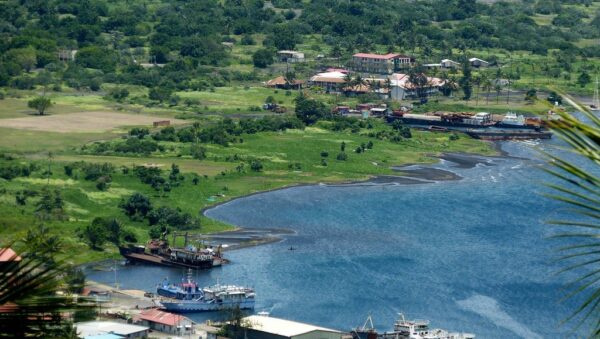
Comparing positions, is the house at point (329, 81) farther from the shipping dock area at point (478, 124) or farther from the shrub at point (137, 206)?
the shrub at point (137, 206)

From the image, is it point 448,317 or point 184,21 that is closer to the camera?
point 448,317

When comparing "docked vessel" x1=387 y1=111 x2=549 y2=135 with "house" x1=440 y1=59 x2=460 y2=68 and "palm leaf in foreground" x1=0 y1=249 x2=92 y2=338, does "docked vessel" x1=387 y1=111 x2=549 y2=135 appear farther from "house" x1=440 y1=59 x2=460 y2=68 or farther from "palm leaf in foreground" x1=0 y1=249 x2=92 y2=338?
"palm leaf in foreground" x1=0 y1=249 x2=92 y2=338

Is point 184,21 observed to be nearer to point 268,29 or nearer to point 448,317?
point 268,29

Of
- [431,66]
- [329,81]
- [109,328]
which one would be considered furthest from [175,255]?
[431,66]

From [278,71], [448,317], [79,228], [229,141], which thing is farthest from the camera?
[278,71]

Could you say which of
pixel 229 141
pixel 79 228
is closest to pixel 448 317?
pixel 79 228

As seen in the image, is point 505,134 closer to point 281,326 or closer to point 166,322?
point 166,322
